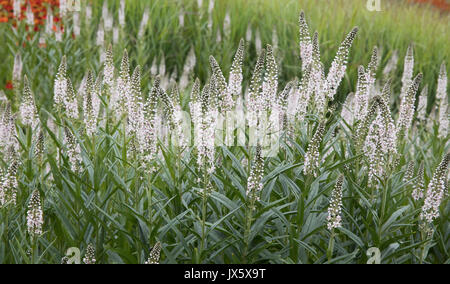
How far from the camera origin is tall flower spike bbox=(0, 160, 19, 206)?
2.84 meters

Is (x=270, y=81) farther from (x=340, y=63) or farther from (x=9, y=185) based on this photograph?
(x=9, y=185)

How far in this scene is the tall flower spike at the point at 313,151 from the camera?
2754mm

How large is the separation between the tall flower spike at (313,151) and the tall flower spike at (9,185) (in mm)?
1568

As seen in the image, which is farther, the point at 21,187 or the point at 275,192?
the point at 21,187

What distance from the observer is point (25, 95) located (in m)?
3.52

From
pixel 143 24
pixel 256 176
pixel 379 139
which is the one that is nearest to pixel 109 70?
pixel 256 176

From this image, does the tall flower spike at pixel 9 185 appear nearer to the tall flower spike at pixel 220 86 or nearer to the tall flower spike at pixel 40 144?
the tall flower spike at pixel 40 144

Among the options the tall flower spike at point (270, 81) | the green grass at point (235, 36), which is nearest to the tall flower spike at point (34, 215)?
the tall flower spike at point (270, 81)

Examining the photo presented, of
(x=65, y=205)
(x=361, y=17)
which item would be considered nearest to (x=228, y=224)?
(x=65, y=205)

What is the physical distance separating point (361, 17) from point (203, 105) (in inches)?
166

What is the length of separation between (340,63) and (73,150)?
1685mm

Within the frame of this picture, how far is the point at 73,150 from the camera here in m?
3.12

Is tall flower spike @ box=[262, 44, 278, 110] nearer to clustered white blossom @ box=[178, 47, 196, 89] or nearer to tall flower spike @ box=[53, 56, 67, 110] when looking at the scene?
tall flower spike @ box=[53, 56, 67, 110]

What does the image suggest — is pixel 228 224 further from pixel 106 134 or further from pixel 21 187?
pixel 21 187
